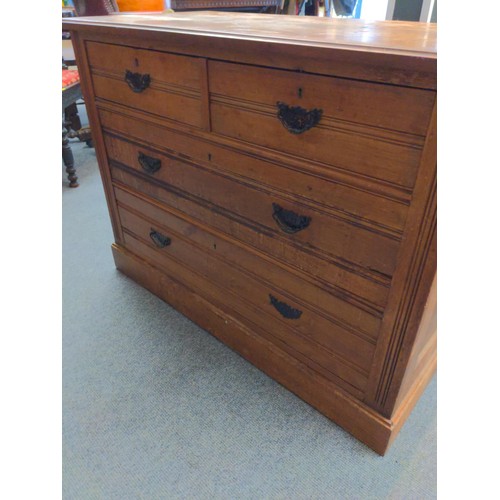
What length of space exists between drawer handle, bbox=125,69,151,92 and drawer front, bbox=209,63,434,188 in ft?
0.89

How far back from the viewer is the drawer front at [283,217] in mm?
887

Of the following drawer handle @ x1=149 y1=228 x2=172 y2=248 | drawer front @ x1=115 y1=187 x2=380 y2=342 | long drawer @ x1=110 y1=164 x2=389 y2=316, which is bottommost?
drawer handle @ x1=149 y1=228 x2=172 y2=248

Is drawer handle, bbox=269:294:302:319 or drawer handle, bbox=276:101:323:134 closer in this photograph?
drawer handle, bbox=276:101:323:134

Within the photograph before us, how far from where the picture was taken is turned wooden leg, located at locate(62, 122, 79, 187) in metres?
2.48

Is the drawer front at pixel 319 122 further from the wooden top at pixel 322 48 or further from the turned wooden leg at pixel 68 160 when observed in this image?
the turned wooden leg at pixel 68 160

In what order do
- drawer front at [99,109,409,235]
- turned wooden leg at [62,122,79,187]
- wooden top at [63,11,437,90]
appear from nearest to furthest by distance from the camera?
1. wooden top at [63,11,437,90]
2. drawer front at [99,109,409,235]
3. turned wooden leg at [62,122,79,187]

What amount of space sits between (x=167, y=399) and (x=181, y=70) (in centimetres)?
98

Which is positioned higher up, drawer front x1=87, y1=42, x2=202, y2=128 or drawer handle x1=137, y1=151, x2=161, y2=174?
drawer front x1=87, y1=42, x2=202, y2=128

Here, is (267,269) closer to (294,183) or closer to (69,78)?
(294,183)

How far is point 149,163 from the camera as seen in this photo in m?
1.32

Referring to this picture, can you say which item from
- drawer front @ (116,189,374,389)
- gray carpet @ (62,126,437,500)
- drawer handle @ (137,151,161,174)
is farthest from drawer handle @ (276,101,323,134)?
gray carpet @ (62,126,437,500)

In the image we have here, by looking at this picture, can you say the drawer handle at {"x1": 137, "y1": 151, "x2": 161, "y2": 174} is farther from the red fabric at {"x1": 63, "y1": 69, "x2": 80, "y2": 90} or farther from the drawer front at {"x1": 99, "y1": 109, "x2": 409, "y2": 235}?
the red fabric at {"x1": 63, "y1": 69, "x2": 80, "y2": 90}
